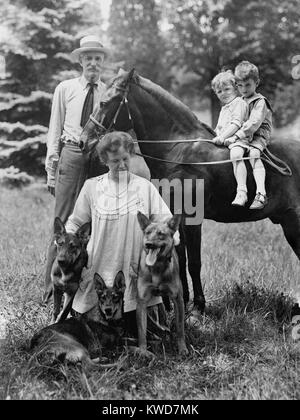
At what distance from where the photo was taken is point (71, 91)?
591 centimetres

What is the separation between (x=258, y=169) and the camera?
5301mm

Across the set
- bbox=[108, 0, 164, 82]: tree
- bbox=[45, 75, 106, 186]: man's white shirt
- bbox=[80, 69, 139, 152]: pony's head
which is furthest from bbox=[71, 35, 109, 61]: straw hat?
bbox=[108, 0, 164, 82]: tree

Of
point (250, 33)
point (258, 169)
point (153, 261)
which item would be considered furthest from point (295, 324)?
point (250, 33)

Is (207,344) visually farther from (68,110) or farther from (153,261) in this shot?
(68,110)

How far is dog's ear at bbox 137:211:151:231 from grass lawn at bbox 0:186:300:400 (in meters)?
1.07

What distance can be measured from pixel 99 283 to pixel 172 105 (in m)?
2.06

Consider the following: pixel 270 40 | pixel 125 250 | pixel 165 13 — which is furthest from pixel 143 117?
pixel 165 13

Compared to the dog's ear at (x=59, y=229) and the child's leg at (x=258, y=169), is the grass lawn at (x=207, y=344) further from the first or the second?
the child's leg at (x=258, y=169)

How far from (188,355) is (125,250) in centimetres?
105

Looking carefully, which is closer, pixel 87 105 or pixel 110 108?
pixel 110 108

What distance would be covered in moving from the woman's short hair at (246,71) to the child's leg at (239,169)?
700mm

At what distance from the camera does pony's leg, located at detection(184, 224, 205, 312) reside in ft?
17.7

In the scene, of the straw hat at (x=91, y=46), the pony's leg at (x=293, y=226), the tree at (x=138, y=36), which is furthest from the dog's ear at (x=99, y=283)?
the tree at (x=138, y=36)
